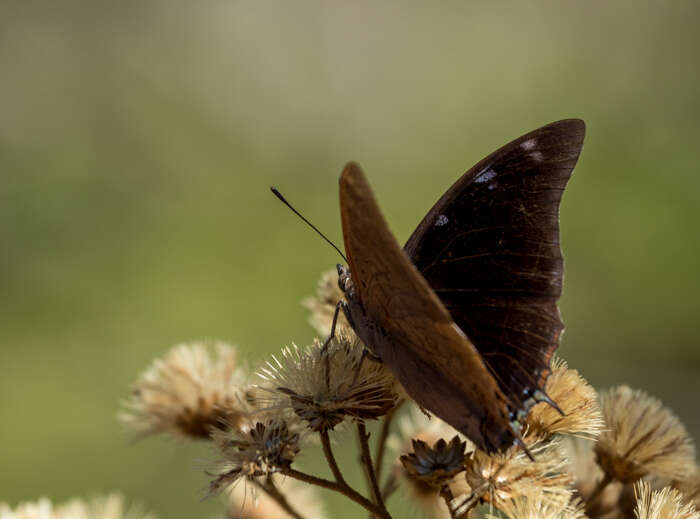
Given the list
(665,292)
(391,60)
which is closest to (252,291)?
(665,292)

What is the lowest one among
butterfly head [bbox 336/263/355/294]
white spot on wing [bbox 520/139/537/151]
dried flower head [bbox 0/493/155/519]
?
dried flower head [bbox 0/493/155/519]

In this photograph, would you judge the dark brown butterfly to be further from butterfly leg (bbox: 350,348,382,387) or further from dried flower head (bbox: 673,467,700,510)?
dried flower head (bbox: 673,467,700,510)

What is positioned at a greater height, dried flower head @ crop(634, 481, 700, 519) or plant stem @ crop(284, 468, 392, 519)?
plant stem @ crop(284, 468, 392, 519)

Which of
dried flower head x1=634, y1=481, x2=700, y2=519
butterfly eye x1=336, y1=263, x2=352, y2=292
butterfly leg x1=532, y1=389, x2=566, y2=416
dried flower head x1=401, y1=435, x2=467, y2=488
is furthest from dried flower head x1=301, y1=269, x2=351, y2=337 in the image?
dried flower head x1=634, y1=481, x2=700, y2=519

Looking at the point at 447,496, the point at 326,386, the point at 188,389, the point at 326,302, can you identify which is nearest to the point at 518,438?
the point at 447,496

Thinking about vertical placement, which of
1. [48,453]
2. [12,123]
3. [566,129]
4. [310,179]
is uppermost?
[12,123]

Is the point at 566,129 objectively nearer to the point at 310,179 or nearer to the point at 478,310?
the point at 478,310

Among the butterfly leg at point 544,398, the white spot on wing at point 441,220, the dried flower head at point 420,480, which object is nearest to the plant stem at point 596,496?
the dried flower head at point 420,480
